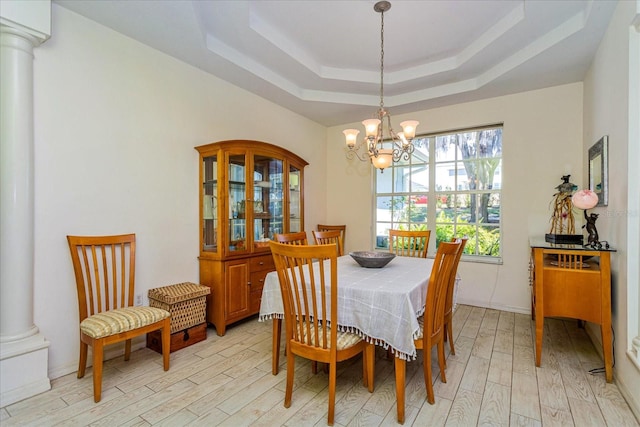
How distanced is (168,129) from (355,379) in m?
2.67

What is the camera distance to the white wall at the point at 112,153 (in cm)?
215

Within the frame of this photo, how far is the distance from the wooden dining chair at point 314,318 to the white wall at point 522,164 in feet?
8.52

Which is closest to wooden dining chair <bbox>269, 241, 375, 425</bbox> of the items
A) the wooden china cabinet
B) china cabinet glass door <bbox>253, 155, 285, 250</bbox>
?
the wooden china cabinet

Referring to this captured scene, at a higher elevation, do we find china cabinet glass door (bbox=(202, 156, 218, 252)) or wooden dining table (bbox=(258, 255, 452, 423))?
china cabinet glass door (bbox=(202, 156, 218, 252))

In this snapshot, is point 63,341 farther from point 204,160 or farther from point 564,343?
point 564,343

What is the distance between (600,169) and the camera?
254cm

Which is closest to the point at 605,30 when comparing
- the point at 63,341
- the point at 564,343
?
the point at 564,343

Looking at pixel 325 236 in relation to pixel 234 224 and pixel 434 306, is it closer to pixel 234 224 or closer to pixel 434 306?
pixel 234 224

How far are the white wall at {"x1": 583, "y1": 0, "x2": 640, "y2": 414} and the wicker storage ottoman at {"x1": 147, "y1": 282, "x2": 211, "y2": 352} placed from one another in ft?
10.1

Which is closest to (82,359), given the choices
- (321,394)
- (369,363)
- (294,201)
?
(321,394)

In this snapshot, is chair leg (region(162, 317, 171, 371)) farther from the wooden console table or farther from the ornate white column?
the wooden console table

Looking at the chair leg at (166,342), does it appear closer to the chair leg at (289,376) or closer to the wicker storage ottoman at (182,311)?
the wicker storage ottoman at (182,311)

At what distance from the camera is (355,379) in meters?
2.17

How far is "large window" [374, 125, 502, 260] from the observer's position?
12.7 ft
